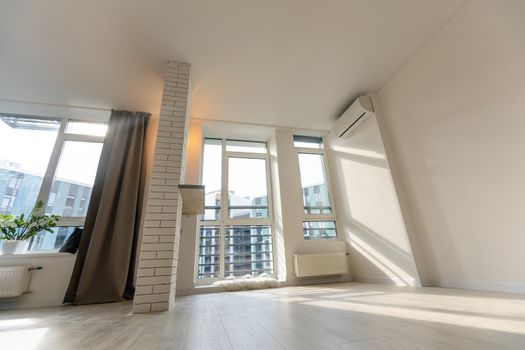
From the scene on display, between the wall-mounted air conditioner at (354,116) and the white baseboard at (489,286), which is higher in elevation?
the wall-mounted air conditioner at (354,116)

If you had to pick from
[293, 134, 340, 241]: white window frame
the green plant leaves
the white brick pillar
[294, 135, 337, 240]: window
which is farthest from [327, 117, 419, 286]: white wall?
the green plant leaves

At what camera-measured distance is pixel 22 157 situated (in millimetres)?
3258

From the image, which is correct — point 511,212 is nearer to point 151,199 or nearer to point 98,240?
point 151,199

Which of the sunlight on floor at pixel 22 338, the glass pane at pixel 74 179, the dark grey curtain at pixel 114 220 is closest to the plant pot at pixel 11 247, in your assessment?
the glass pane at pixel 74 179

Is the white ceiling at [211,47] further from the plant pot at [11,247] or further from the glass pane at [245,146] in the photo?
the plant pot at [11,247]

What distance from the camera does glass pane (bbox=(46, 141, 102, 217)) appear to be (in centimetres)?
317

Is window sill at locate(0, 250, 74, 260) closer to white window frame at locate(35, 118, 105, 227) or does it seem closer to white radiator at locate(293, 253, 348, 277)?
white window frame at locate(35, 118, 105, 227)

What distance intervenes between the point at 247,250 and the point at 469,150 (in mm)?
3323

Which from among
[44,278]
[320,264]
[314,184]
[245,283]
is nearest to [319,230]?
[320,264]

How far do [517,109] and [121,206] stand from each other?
15.1 feet

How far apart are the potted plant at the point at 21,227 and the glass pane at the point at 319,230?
12.6 feet

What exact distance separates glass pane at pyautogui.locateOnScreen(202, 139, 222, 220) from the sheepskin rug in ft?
3.58

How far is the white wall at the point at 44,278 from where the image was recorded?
8.46 feet

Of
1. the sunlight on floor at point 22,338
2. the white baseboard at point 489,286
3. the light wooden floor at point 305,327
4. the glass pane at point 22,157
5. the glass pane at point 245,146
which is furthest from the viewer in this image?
the glass pane at point 245,146
